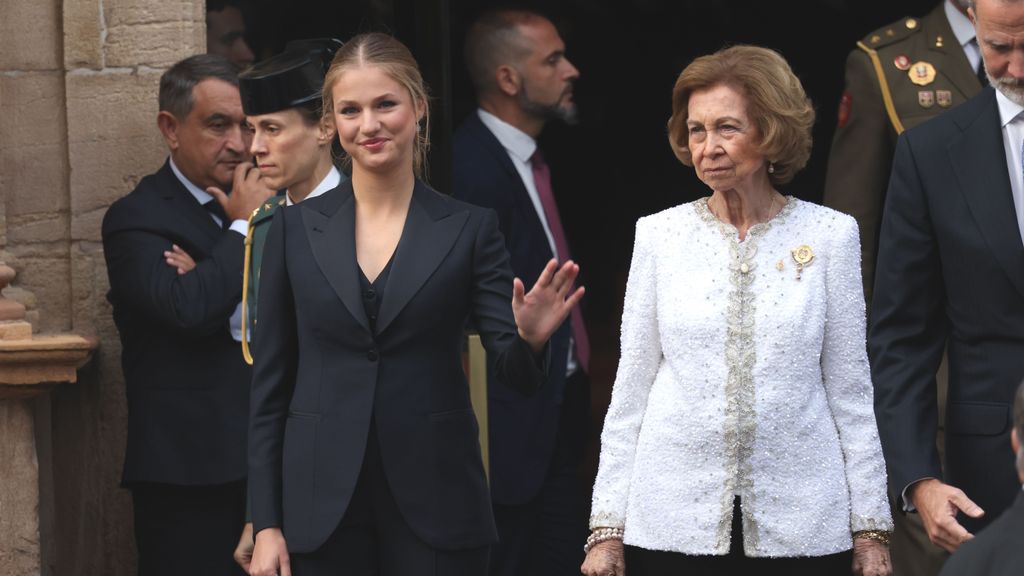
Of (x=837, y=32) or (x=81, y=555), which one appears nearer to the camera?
(x=81, y=555)

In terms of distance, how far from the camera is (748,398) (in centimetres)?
421

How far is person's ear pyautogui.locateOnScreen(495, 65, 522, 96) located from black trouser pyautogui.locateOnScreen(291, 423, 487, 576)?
2986 mm

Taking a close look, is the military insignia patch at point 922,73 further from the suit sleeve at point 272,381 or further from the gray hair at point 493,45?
the suit sleeve at point 272,381

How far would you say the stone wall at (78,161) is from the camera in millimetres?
6203

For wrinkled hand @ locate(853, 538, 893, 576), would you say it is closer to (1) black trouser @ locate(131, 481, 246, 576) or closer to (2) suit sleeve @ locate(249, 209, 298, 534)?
(2) suit sleeve @ locate(249, 209, 298, 534)

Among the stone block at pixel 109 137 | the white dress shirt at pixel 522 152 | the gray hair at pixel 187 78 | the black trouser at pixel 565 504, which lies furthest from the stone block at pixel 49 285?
the black trouser at pixel 565 504

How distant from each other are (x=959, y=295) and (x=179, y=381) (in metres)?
2.48

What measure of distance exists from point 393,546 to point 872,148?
2455mm

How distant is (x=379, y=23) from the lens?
6.62 m

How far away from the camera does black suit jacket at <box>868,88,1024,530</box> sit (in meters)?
4.24

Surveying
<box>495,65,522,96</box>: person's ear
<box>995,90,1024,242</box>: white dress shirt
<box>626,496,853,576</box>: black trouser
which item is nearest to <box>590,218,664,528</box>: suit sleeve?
<box>626,496,853,576</box>: black trouser

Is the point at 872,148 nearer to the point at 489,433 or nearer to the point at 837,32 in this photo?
the point at 489,433

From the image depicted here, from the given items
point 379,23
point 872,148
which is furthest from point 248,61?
point 872,148

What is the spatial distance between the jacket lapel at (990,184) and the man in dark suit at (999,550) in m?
1.24
